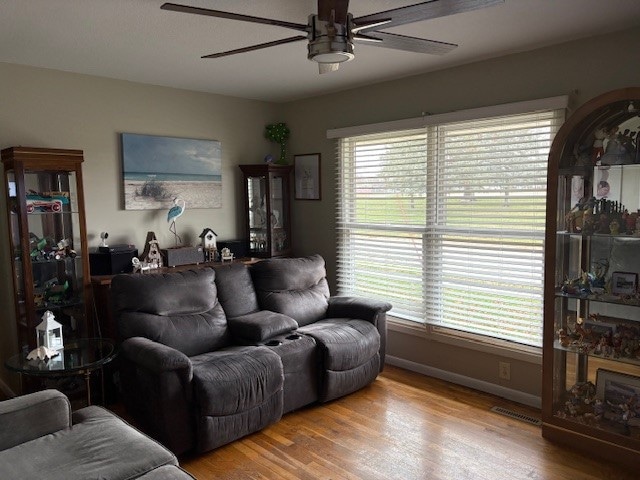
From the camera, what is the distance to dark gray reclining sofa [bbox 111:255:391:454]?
Result: 9.11ft

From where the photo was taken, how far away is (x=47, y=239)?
3.49m

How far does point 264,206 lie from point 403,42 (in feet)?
8.88

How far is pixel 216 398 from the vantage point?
279 centimetres

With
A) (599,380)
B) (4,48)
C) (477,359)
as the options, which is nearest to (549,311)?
(599,380)

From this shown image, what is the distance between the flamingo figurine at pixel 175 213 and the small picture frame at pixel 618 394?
10.8ft

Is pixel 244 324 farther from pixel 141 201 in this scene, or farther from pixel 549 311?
pixel 549 311

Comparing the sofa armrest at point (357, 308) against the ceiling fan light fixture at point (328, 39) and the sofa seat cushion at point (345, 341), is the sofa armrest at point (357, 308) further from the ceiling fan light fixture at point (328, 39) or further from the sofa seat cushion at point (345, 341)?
the ceiling fan light fixture at point (328, 39)

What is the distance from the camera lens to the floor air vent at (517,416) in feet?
10.6

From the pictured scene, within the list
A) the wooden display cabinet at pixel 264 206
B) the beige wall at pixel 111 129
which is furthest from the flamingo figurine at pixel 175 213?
the wooden display cabinet at pixel 264 206

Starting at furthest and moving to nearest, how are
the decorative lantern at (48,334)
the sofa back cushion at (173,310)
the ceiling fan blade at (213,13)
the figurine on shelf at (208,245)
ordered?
the figurine on shelf at (208,245) → the sofa back cushion at (173,310) → the decorative lantern at (48,334) → the ceiling fan blade at (213,13)

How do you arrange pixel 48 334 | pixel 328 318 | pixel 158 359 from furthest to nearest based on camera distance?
pixel 328 318, pixel 48 334, pixel 158 359

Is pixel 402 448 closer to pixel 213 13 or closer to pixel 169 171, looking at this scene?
pixel 213 13

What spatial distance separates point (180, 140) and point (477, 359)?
3.04 metres

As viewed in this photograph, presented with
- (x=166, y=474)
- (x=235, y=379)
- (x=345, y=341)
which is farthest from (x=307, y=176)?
(x=166, y=474)
